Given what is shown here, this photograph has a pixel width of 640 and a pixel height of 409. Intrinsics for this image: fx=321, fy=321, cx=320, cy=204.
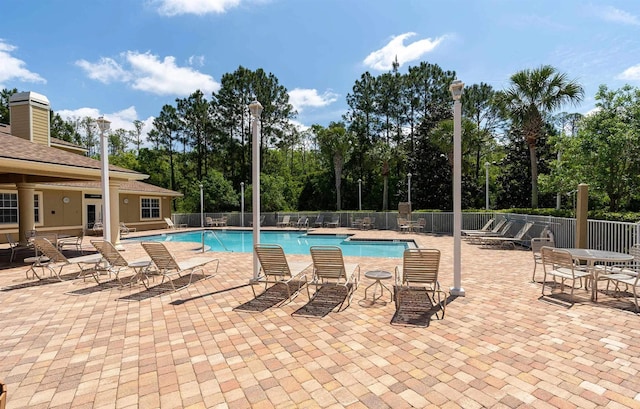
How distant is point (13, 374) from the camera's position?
3.06 m

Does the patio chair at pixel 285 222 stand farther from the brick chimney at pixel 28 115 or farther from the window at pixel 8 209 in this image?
the brick chimney at pixel 28 115

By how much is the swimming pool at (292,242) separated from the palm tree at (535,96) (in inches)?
332

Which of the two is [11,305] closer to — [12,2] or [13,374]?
[13,374]

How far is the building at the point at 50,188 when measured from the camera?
930cm

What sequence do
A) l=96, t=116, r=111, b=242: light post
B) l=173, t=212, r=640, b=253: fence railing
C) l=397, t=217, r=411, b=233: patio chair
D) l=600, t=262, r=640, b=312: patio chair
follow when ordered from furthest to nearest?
1. l=397, t=217, r=411, b=233: patio chair
2. l=96, t=116, r=111, b=242: light post
3. l=173, t=212, r=640, b=253: fence railing
4. l=600, t=262, r=640, b=312: patio chair

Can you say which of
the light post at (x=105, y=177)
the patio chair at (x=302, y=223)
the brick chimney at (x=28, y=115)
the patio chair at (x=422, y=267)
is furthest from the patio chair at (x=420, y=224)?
the brick chimney at (x=28, y=115)

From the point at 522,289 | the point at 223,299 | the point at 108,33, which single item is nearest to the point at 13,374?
the point at 223,299

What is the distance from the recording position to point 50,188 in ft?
55.8

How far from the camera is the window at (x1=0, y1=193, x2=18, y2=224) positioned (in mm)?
15219

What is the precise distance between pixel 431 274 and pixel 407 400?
8.60ft

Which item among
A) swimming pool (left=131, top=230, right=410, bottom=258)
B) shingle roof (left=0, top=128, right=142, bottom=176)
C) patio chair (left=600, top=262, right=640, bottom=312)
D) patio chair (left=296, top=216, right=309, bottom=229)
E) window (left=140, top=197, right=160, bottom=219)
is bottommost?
swimming pool (left=131, top=230, right=410, bottom=258)

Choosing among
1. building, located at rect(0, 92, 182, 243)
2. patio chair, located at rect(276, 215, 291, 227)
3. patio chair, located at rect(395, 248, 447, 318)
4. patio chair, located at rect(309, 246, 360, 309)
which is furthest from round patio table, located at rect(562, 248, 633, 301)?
patio chair, located at rect(276, 215, 291, 227)

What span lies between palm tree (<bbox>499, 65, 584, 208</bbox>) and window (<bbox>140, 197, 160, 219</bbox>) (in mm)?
23549

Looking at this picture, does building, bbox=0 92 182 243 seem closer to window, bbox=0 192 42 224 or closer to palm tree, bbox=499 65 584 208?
window, bbox=0 192 42 224
